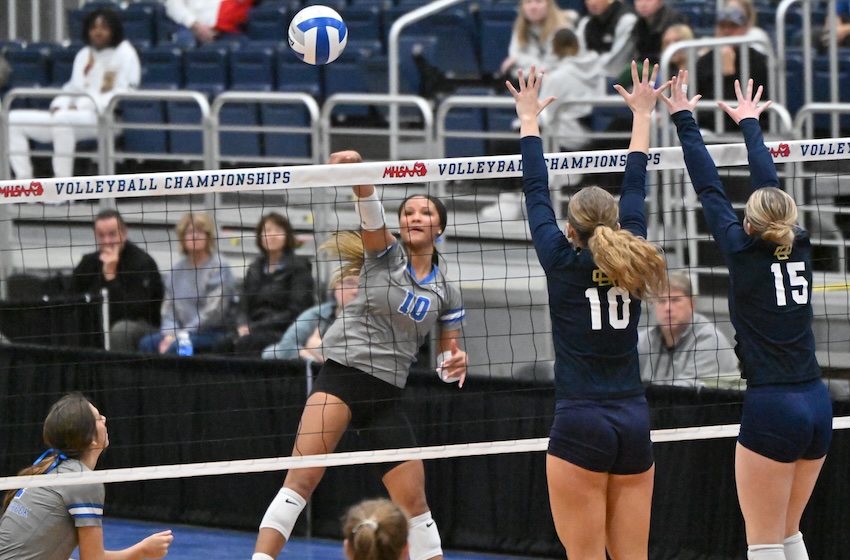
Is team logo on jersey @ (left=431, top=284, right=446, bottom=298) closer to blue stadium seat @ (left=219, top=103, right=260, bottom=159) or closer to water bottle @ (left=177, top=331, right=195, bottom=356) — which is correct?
water bottle @ (left=177, top=331, right=195, bottom=356)

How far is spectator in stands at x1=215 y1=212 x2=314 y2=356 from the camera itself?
8227mm

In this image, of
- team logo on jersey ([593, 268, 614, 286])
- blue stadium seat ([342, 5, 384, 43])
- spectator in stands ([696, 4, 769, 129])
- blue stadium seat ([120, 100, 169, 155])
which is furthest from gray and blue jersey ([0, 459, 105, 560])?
blue stadium seat ([342, 5, 384, 43])

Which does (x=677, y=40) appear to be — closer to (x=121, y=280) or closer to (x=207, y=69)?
(x=121, y=280)

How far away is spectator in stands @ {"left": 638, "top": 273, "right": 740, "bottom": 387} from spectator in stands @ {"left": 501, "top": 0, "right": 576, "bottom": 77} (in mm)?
3524

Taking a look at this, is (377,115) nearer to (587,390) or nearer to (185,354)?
(185,354)

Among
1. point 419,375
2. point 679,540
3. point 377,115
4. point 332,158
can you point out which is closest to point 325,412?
point 332,158

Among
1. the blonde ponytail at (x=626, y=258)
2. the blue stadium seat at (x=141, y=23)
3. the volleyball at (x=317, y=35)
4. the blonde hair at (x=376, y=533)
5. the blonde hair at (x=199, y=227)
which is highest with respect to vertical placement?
the blue stadium seat at (x=141, y=23)

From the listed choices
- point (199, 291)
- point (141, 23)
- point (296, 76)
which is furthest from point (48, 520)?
point (141, 23)

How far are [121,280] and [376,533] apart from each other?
5218mm

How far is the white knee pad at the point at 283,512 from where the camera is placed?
18.5 ft

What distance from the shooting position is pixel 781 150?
5.72m

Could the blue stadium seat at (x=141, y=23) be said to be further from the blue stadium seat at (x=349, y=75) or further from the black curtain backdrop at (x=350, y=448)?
the black curtain backdrop at (x=350, y=448)

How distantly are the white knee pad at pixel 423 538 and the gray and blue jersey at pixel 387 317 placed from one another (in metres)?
0.60

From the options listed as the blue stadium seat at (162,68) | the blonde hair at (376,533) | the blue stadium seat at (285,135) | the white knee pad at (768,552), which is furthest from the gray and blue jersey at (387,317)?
the blue stadium seat at (162,68)
